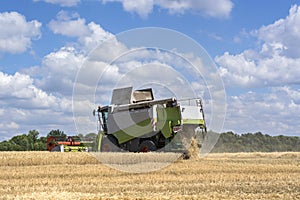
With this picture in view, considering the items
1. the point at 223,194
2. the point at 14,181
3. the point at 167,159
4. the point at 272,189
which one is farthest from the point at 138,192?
the point at 167,159

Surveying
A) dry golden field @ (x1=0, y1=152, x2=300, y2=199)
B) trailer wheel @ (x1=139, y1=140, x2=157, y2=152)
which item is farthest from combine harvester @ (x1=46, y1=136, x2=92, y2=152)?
dry golden field @ (x1=0, y1=152, x2=300, y2=199)

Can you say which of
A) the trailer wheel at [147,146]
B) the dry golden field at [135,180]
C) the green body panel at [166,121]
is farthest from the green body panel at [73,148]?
the dry golden field at [135,180]

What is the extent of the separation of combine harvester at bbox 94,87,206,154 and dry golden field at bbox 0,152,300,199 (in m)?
2.46

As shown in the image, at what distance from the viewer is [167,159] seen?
64.0ft

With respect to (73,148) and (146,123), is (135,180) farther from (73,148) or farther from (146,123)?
(73,148)

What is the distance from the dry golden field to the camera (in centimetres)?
1104

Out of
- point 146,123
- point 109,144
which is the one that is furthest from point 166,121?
point 109,144

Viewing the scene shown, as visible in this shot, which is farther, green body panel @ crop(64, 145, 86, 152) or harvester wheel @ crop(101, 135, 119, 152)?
green body panel @ crop(64, 145, 86, 152)

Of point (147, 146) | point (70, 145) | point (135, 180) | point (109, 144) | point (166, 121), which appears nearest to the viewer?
point (135, 180)

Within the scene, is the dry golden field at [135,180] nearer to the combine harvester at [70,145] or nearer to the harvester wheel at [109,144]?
the harvester wheel at [109,144]

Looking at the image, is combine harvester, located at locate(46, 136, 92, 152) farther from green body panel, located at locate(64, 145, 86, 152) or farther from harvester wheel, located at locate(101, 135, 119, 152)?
harvester wheel, located at locate(101, 135, 119, 152)

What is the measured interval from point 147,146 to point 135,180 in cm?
831

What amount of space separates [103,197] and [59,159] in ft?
32.5

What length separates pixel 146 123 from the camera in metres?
22.2
